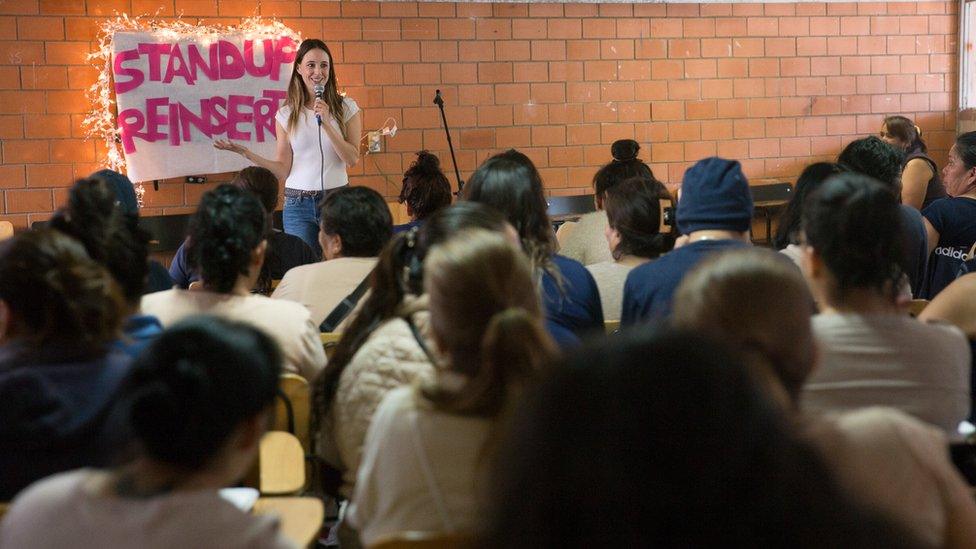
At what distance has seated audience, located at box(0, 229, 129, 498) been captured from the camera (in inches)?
77.4

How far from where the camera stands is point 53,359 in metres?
2.01

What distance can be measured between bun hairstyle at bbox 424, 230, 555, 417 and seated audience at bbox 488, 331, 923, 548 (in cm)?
78

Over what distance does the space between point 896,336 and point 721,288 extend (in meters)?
0.59

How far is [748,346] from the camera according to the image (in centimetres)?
163

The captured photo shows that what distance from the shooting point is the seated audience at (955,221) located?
4.32m

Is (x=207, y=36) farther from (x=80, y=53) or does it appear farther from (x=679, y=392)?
(x=679, y=392)

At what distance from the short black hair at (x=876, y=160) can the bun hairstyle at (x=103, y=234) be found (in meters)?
2.93

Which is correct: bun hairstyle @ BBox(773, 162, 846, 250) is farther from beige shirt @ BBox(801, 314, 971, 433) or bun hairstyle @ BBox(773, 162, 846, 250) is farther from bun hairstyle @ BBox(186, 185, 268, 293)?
bun hairstyle @ BBox(186, 185, 268, 293)

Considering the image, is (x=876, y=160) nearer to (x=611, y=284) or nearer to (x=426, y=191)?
(x=611, y=284)

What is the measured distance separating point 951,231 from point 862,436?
3220mm

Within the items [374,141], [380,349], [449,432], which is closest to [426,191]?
[380,349]

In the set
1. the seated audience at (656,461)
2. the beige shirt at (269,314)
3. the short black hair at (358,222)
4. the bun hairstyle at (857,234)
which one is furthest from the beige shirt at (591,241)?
the seated audience at (656,461)

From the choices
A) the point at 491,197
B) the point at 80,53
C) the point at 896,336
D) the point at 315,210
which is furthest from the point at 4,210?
the point at 896,336

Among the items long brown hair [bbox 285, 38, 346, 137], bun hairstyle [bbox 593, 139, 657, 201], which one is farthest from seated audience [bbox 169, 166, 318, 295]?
bun hairstyle [bbox 593, 139, 657, 201]
